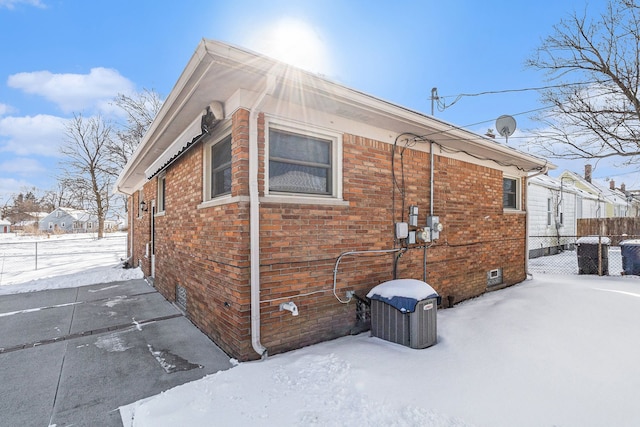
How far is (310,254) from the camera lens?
3.88 m

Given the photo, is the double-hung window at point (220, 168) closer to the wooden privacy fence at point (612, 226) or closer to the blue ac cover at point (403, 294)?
the blue ac cover at point (403, 294)

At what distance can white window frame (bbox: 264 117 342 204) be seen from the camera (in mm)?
3643

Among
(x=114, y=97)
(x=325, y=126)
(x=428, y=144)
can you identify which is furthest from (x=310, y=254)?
(x=114, y=97)

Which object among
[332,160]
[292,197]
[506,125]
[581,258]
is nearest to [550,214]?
[581,258]

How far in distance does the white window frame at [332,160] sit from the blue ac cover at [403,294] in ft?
4.48

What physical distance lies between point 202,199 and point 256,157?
64.0 inches

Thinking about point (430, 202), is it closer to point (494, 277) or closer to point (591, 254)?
point (494, 277)

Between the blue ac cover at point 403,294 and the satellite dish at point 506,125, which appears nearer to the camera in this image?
the blue ac cover at point 403,294

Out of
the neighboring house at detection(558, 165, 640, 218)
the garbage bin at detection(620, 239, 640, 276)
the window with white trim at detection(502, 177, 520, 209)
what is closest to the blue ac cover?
the window with white trim at detection(502, 177, 520, 209)

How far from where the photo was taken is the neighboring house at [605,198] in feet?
69.9

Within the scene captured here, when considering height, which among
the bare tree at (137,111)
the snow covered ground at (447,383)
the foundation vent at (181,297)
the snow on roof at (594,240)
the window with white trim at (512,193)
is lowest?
the snow covered ground at (447,383)

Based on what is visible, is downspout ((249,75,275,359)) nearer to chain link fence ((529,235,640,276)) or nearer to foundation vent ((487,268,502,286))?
foundation vent ((487,268,502,286))

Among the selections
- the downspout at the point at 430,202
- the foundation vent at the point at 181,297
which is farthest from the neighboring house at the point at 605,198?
the foundation vent at the point at 181,297

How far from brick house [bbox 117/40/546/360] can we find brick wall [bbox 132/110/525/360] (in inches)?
0.8
